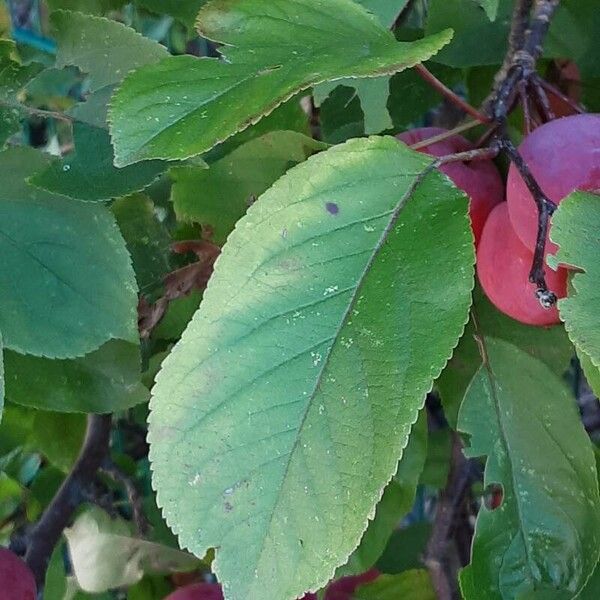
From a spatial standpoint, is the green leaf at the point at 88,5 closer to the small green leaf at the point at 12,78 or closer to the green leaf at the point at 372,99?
the small green leaf at the point at 12,78

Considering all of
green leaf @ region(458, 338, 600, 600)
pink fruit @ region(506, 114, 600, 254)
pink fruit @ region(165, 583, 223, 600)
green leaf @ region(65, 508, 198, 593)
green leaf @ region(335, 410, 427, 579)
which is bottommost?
green leaf @ region(65, 508, 198, 593)

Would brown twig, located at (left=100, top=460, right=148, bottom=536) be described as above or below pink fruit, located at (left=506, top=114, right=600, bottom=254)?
below

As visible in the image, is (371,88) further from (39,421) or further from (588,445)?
(39,421)

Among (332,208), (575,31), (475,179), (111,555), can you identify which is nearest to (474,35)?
(575,31)

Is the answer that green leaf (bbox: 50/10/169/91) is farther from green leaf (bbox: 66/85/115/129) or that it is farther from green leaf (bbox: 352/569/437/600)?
green leaf (bbox: 352/569/437/600)

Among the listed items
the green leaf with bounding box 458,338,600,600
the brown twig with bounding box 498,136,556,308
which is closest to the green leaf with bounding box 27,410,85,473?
the green leaf with bounding box 458,338,600,600

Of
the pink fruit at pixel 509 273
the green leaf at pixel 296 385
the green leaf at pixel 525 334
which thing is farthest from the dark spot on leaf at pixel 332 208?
the green leaf at pixel 525 334

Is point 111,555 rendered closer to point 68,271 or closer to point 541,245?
point 68,271
